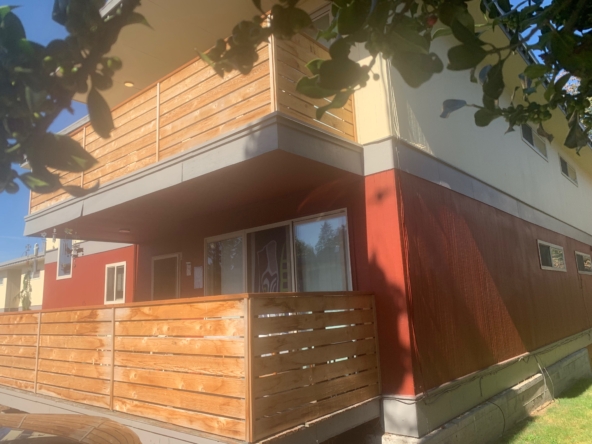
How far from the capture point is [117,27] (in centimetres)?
128

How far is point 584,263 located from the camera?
13.9 meters

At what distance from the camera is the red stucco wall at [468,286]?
6078 millimetres

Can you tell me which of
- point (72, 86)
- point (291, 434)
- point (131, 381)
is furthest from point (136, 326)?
point (72, 86)

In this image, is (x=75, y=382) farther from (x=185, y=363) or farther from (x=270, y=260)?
(x=270, y=260)

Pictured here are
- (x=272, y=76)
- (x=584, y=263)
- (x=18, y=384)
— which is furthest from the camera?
(x=584, y=263)

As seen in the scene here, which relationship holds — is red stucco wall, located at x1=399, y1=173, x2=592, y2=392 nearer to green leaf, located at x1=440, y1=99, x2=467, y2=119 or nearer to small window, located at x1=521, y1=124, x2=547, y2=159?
small window, located at x1=521, y1=124, x2=547, y2=159

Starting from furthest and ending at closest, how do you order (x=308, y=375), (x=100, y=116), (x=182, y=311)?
(x=182, y=311), (x=308, y=375), (x=100, y=116)

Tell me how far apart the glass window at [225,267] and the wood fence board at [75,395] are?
107 inches

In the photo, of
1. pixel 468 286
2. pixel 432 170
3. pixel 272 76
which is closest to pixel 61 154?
pixel 272 76

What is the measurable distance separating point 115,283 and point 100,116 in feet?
36.1

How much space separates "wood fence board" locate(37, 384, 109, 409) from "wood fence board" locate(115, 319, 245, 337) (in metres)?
0.84

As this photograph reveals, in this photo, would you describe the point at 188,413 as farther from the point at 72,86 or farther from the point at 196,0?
the point at 196,0

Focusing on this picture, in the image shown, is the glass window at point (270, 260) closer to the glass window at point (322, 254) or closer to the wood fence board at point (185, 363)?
the glass window at point (322, 254)

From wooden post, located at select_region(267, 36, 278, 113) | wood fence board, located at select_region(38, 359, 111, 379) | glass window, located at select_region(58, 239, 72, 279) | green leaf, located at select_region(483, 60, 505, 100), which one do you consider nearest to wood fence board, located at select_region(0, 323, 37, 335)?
wood fence board, located at select_region(38, 359, 111, 379)
